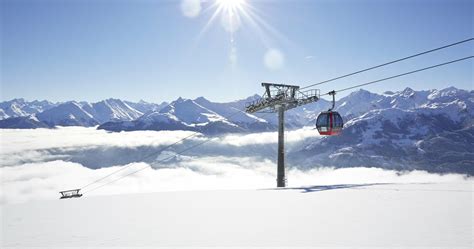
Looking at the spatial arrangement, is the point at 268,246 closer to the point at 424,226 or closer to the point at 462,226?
the point at 424,226

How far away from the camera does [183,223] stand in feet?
42.0

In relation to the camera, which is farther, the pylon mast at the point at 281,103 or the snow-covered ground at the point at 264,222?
the pylon mast at the point at 281,103

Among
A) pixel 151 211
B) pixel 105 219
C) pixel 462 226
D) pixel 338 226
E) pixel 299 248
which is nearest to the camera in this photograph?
pixel 299 248

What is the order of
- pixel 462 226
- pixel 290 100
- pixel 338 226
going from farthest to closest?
pixel 290 100
pixel 338 226
pixel 462 226

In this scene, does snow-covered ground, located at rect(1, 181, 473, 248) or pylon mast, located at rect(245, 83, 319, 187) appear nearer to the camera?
snow-covered ground, located at rect(1, 181, 473, 248)

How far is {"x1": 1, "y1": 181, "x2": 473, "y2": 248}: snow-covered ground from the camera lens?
9.96 m

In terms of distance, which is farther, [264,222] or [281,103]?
[281,103]

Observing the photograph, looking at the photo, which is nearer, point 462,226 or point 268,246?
point 268,246

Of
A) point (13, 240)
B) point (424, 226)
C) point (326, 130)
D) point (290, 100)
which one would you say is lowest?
point (13, 240)

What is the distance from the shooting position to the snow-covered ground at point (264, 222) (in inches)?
392

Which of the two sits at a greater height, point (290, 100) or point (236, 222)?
point (290, 100)

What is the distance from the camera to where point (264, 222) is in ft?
40.6

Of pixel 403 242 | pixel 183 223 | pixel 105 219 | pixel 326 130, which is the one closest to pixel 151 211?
pixel 105 219

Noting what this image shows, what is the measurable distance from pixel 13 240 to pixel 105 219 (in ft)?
11.3
